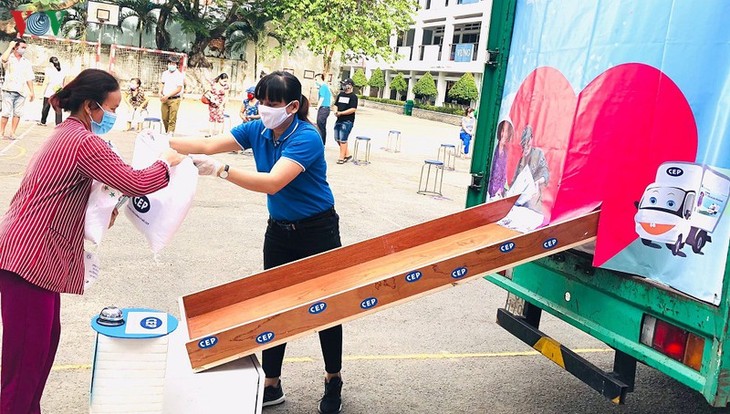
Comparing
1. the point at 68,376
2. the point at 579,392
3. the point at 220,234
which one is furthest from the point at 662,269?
the point at 220,234

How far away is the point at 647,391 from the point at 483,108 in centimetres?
227

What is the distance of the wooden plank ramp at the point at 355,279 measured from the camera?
294 cm

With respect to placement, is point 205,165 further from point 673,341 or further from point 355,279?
point 673,341

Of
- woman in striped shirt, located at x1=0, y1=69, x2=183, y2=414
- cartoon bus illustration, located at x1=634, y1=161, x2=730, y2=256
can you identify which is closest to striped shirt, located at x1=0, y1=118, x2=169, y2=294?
woman in striped shirt, located at x1=0, y1=69, x2=183, y2=414

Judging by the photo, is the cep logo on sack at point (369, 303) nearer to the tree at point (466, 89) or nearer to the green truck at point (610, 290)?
the green truck at point (610, 290)

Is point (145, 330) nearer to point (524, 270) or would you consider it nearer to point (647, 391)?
point (524, 270)

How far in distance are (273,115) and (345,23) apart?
96.1 ft

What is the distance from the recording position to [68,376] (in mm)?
4004

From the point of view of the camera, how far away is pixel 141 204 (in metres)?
3.01

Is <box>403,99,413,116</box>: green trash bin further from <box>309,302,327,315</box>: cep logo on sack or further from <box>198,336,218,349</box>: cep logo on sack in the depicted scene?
<box>198,336,218,349</box>: cep logo on sack

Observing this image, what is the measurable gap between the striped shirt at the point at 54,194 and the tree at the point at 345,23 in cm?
2966

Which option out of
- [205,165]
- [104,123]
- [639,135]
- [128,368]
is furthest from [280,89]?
[639,135]

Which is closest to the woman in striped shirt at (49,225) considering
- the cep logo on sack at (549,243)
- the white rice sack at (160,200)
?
the white rice sack at (160,200)

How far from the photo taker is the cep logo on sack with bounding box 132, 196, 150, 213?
2998 millimetres
